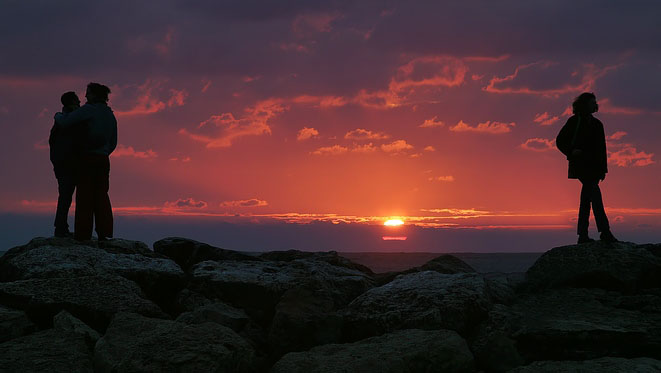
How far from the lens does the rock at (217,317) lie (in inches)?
287

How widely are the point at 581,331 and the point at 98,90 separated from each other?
325 inches

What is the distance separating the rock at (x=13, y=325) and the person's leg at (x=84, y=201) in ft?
9.91

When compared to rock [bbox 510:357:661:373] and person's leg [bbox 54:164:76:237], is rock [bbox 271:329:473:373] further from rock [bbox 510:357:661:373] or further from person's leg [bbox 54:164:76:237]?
person's leg [bbox 54:164:76:237]

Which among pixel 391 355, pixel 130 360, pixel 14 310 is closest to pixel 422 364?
pixel 391 355

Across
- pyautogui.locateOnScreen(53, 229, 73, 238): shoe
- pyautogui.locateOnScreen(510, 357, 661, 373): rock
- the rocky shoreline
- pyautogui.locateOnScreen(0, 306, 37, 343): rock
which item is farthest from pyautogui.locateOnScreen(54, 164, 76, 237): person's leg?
pyautogui.locateOnScreen(510, 357, 661, 373): rock

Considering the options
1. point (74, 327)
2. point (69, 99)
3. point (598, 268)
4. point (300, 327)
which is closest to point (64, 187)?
point (69, 99)

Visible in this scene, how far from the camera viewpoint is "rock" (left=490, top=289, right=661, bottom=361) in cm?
712

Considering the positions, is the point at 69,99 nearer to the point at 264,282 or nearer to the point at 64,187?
the point at 64,187

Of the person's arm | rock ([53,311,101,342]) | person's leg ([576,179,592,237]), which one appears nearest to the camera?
rock ([53,311,101,342])

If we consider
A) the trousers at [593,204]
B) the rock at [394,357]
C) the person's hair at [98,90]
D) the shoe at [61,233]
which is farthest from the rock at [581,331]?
the shoe at [61,233]

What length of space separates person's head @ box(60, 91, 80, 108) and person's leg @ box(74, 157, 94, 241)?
3.93 feet

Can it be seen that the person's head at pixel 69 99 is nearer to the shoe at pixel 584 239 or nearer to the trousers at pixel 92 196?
the trousers at pixel 92 196

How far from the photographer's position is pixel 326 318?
7.34 meters

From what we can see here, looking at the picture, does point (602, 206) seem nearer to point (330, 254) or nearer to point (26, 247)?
point (330, 254)
